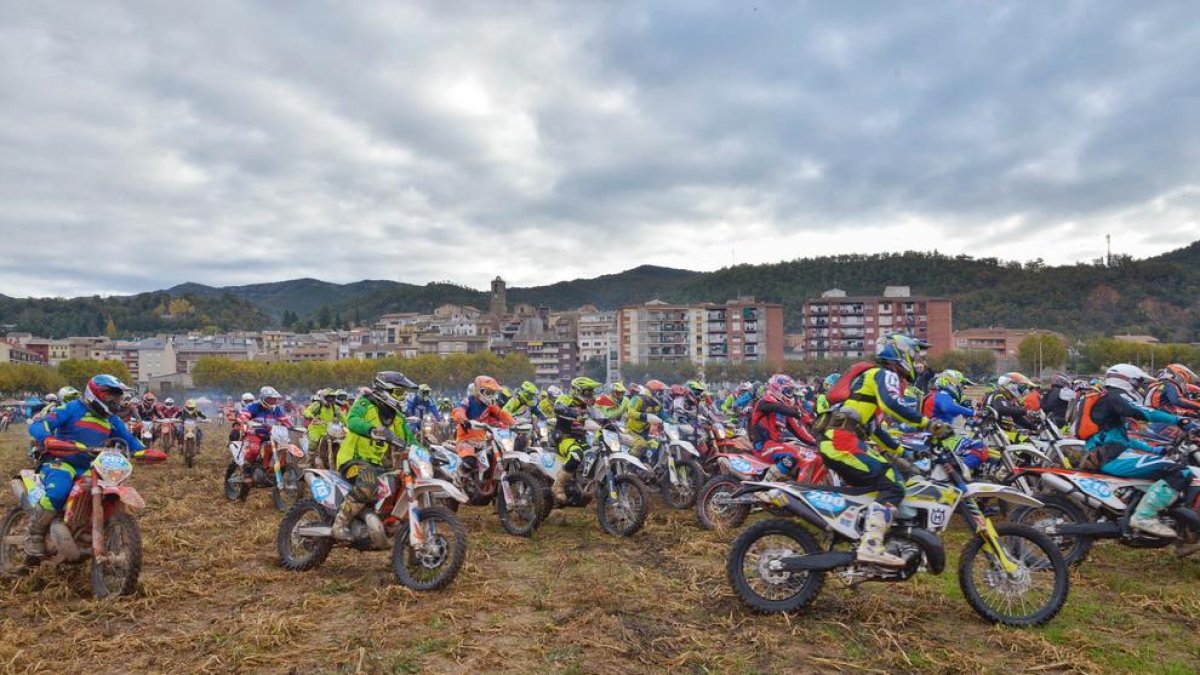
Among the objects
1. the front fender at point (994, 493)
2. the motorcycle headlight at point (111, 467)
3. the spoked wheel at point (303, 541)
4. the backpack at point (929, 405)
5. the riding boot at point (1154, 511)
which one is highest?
the backpack at point (929, 405)

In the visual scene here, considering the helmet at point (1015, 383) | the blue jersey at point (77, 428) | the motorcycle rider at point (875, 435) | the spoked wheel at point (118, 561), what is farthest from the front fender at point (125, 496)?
the helmet at point (1015, 383)

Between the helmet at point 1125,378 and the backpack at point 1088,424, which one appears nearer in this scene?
the helmet at point 1125,378

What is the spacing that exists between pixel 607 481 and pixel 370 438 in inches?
128

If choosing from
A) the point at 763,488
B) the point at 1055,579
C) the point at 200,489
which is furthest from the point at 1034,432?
the point at 200,489

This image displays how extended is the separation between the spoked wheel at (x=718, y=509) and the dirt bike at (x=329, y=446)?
20.9 ft

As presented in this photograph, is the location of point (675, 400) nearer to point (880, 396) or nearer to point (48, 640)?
point (880, 396)

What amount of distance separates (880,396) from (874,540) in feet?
3.71

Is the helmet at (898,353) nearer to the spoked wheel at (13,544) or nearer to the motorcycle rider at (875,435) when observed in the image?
the motorcycle rider at (875,435)

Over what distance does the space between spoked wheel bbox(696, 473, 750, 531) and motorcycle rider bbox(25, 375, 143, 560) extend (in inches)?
257

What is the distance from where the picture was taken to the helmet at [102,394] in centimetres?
782

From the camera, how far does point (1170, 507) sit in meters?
7.54

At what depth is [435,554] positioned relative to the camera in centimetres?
753

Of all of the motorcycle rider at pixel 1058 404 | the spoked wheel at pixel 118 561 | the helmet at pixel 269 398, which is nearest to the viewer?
the spoked wheel at pixel 118 561

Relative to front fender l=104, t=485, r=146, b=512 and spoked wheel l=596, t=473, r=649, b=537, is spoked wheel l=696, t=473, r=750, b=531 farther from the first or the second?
front fender l=104, t=485, r=146, b=512
